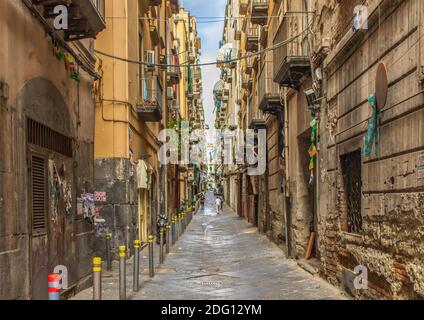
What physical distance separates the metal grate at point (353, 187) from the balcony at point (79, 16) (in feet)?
17.1

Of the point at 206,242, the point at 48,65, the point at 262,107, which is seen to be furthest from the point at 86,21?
the point at 206,242

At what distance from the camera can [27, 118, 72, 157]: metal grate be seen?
838 cm

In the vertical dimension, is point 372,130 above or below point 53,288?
above

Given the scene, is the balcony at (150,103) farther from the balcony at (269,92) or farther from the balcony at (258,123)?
the balcony at (258,123)

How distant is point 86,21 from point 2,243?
4.65m

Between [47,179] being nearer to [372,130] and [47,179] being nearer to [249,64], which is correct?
[372,130]

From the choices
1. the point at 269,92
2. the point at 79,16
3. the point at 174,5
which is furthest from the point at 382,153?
the point at 174,5

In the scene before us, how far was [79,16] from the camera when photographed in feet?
32.0

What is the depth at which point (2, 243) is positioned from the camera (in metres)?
6.96

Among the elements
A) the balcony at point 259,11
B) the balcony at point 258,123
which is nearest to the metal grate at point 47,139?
the balcony at point 259,11

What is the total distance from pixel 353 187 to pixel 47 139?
18.1 ft

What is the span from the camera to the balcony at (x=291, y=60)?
47.6 feet

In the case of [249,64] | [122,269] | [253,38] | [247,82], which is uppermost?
[253,38]
